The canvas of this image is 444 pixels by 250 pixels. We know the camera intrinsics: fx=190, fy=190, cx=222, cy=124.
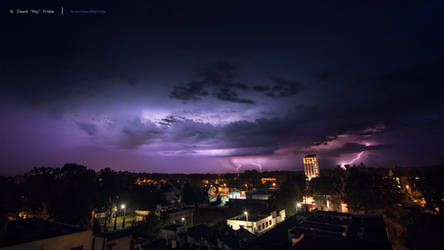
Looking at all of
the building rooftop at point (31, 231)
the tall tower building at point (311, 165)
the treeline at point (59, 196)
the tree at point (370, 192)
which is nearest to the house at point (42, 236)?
the building rooftop at point (31, 231)

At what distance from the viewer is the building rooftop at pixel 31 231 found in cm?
1822

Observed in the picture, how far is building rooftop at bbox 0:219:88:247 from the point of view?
717 inches

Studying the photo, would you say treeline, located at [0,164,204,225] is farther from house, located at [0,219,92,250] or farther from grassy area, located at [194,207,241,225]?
house, located at [0,219,92,250]

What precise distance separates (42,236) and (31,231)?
243 cm

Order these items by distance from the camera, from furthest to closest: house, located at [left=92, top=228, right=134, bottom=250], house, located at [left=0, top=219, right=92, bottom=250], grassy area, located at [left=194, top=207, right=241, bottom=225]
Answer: grassy area, located at [left=194, top=207, right=241, bottom=225] → house, located at [left=92, top=228, right=134, bottom=250] → house, located at [left=0, top=219, right=92, bottom=250]

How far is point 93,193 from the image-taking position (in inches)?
2047

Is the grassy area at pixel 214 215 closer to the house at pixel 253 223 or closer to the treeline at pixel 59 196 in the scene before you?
the house at pixel 253 223

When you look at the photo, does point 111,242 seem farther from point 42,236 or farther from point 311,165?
point 311,165

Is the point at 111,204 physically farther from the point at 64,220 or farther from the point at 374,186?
the point at 374,186

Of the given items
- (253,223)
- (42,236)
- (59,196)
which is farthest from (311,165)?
Result: (42,236)

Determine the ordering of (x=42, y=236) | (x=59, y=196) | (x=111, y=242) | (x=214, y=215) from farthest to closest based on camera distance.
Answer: (x=214, y=215), (x=59, y=196), (x=111, y=242), (x=42, y=236)

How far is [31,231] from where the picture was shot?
20156mm

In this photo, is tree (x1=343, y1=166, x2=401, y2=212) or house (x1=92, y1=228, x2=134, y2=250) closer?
house (x1=92, y1=228, x2=134, y2=250)

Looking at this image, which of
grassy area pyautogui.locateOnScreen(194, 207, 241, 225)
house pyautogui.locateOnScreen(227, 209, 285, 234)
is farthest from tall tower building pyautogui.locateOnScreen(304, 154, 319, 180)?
house pyautogui.locateOnScreen(227, 209, 285, 234)
